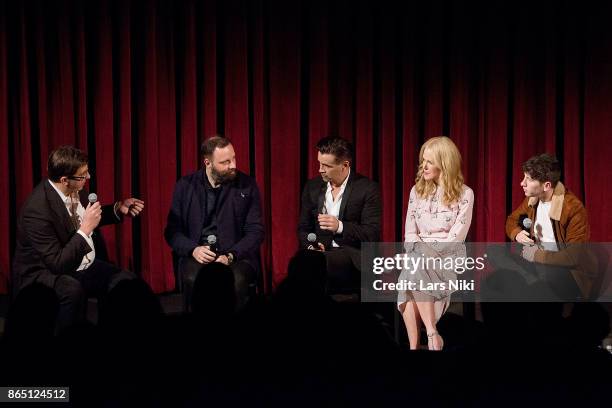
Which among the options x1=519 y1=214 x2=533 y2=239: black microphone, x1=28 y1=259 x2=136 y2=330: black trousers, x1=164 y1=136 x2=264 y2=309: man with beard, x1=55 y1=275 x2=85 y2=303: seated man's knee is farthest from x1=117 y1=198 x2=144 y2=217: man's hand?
x1=519 y1=214 x2=533 y2=239: black microphone

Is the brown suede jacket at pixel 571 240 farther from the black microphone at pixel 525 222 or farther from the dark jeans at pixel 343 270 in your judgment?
the dark jeans at pixel 343 270

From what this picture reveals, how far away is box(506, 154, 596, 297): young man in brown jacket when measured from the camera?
335 centimetres

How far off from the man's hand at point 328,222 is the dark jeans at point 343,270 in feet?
0.40

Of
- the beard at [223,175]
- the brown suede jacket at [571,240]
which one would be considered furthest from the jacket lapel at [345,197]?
the brown suede jacket at [571,240]

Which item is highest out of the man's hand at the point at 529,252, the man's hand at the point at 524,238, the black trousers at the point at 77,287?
the man's hand at the point at 524,238

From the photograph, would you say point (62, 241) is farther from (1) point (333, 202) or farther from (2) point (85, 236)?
(1) point (333, 202)

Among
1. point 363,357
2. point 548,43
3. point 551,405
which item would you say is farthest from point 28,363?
point 548,43

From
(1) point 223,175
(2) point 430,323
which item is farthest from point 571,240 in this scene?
(1) point 223,175

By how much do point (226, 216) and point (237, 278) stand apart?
1.25 feet

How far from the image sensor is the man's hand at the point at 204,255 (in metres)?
3.34

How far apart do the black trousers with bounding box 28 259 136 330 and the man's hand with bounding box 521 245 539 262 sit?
5.99ft

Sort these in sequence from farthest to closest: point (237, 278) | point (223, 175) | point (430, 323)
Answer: point (223, 175), point (237, 278), point (430, 323)

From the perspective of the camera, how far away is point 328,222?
3428mm

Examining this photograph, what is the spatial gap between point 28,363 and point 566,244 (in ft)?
8.56
